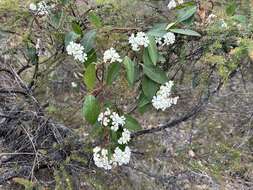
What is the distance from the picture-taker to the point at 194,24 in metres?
1.82

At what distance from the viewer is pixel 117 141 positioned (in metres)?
1.71

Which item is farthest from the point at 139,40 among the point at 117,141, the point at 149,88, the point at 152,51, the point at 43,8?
the point at 43,8

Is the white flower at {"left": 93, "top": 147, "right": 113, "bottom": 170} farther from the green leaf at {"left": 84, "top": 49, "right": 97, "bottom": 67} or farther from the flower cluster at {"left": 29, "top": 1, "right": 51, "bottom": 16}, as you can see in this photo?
the flower cluster at {"left": 29, "top": 1, "right": 51, "bottom": 16}

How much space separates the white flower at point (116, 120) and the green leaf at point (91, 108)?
0.21 feet

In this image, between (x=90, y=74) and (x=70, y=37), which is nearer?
(x=90, y=74)

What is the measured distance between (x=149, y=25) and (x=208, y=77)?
35 cm

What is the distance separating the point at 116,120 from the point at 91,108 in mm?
112

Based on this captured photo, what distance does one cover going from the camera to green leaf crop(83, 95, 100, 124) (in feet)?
5.23

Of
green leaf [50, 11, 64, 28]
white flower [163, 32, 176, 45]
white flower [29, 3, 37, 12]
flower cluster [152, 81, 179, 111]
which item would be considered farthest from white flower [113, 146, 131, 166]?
white flower [29, 3, 37, 12]

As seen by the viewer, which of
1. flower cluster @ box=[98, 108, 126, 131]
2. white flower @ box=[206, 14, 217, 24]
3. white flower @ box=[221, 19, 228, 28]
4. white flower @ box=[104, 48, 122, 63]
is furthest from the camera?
white flower @ box=[206, 14, 217, 24]

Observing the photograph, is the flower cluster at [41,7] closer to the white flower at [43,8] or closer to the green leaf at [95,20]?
the white flower at [43,8]

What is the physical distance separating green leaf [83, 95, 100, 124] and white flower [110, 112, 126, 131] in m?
0.06

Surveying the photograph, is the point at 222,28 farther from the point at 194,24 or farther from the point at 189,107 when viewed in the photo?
the point at 189,107

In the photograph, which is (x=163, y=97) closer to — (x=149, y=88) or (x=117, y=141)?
(x=149, y=88)
